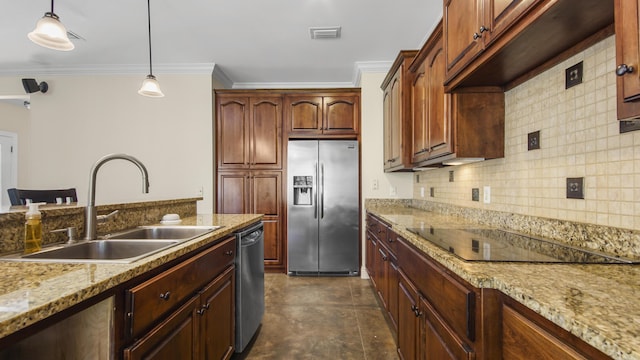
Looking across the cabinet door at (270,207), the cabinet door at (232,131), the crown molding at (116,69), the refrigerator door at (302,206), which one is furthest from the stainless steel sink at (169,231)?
the crown molding at (116,69)

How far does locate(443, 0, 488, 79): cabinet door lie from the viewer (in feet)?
4.39

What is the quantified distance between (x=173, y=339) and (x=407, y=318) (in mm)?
1191

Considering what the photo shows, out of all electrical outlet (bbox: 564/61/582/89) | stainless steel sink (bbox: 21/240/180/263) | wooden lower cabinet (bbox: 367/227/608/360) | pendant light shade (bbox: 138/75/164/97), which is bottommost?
wooden lower cabinet (bbox: 367/227/608/360)

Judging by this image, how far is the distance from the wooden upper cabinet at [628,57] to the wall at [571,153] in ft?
1.35

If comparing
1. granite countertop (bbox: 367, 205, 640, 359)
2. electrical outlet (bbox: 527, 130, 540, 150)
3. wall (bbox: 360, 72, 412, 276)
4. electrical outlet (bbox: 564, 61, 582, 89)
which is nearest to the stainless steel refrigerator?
wall (bbox: 360, 72, 412, 276)

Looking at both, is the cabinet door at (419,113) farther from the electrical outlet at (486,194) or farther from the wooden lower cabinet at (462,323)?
the wooden lower cabinet at (462,323)

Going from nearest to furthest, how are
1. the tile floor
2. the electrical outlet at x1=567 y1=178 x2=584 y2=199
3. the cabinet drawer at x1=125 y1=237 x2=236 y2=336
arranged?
the cabinet drawer at x1=125 y1=237 x2=236 y2=336 → the electrical outlet at x1=567 y1=178 x2=584 y2=199 → the tile floor

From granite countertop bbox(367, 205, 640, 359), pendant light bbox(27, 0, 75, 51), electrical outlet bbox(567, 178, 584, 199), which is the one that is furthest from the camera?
pendant light bbox(27, 0, 75, 51)

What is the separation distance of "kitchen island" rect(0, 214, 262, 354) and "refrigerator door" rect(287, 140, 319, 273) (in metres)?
2.53

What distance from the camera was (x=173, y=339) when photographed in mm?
1142

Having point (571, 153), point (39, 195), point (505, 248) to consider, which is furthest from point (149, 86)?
point (571, 153)

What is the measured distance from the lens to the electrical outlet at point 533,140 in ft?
5.01

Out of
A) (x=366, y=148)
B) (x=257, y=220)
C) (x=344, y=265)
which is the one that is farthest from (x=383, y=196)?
(x=257, y=220)

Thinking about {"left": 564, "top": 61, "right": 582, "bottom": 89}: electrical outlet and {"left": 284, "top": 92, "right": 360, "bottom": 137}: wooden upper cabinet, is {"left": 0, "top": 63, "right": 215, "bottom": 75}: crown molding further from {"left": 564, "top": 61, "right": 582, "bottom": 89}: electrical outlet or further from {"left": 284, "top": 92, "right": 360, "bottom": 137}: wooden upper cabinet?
{"left": 564, "top": 61, "right": 582, "bottom": 89}: electrical outlet
